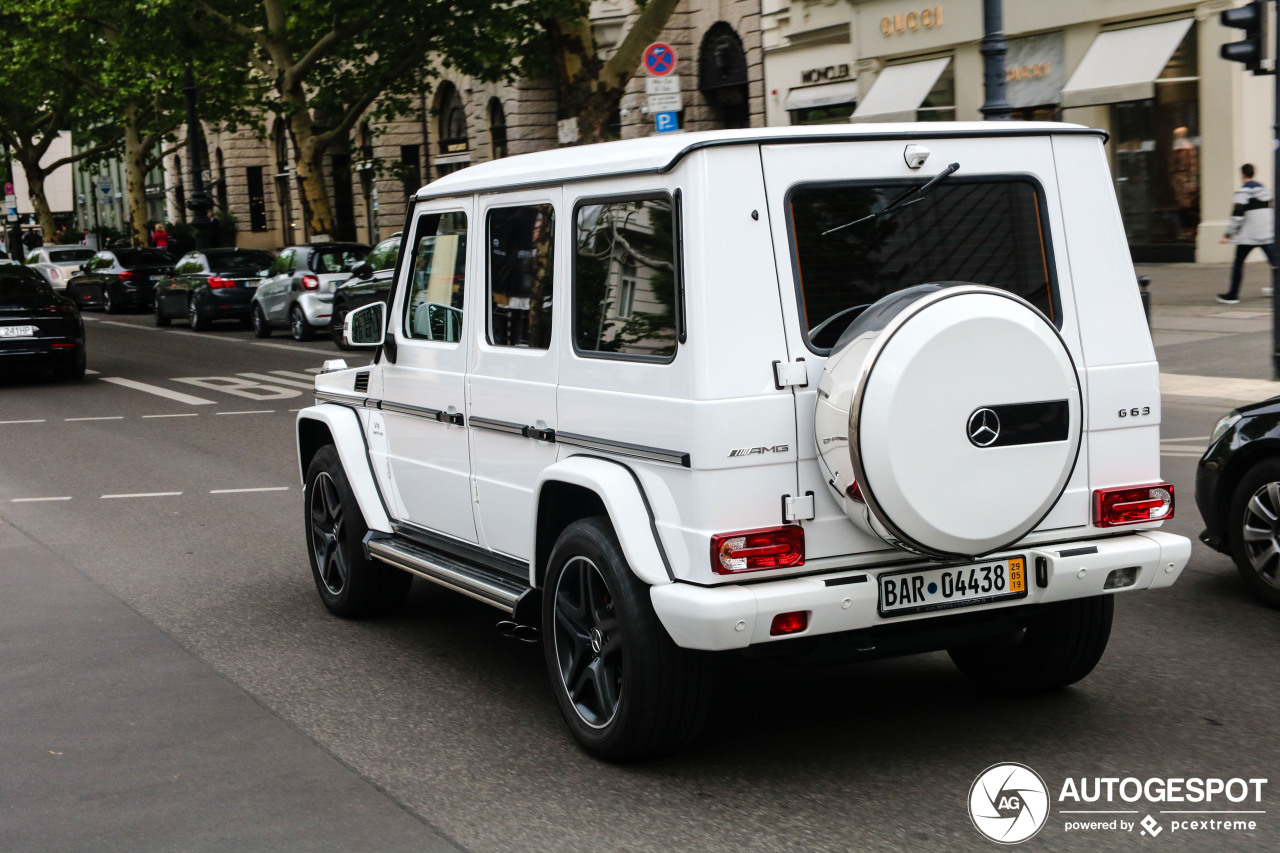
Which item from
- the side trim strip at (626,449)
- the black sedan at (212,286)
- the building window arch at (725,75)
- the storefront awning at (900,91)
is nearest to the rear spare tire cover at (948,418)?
the side trim strip at (626,449)

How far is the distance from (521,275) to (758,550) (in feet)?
5.16

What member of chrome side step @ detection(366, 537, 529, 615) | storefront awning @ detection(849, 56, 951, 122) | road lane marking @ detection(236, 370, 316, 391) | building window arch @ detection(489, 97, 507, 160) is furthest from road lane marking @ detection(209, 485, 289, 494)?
building window arch @ detection(489, 97, 507, 160)

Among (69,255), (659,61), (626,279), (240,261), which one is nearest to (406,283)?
(626,279)

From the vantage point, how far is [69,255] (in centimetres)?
4666

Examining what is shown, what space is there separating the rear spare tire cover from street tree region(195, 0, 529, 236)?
920 inches

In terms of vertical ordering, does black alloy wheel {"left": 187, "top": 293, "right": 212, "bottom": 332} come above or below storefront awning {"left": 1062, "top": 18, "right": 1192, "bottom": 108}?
below

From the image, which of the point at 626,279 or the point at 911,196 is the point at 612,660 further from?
the point at 911,196

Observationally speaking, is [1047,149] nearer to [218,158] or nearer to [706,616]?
[706,616]

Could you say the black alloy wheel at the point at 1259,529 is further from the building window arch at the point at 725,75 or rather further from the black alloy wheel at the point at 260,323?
the building window arch at the point at 725,75

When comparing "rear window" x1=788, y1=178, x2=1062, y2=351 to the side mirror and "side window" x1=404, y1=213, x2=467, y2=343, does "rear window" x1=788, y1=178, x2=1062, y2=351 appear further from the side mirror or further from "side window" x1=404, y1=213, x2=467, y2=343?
the side mirror

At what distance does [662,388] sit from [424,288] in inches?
78.8

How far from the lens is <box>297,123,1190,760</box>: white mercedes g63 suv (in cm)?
441

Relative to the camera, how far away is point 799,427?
452 cm

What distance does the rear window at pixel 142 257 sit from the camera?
37.7 meters
